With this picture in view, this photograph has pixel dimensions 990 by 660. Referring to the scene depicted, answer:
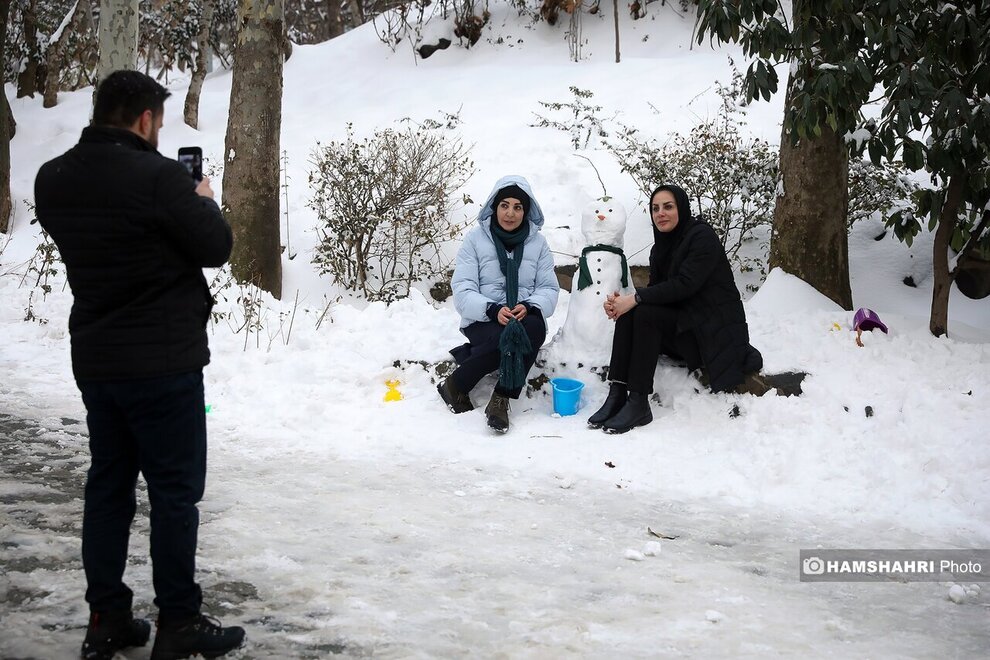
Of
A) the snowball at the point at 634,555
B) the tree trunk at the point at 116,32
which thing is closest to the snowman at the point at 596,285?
the snowball at the point at 634,555

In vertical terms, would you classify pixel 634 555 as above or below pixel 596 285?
below

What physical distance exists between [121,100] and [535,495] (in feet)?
9.15

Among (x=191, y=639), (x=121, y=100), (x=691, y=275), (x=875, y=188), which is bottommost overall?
(x=191, y=639)

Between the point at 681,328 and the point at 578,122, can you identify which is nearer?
the point at 681,328

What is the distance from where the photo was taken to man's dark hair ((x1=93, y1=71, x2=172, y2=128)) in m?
2.59

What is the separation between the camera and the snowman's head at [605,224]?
232 inches

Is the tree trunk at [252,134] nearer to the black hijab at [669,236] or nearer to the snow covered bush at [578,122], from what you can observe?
the black hijab at [669,236]

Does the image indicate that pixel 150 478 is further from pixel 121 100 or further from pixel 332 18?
pixel 332 18

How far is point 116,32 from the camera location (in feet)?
26.7

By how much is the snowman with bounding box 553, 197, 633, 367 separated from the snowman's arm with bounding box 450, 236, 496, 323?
61 centimetres

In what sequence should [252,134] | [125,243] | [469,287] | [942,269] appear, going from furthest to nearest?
[252,134] → [942,269] → [469,287] → [125,243]

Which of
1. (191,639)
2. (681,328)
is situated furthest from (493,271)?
(191,639)

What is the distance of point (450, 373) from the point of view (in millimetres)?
6062

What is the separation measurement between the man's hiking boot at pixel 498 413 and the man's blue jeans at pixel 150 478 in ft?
9.31
